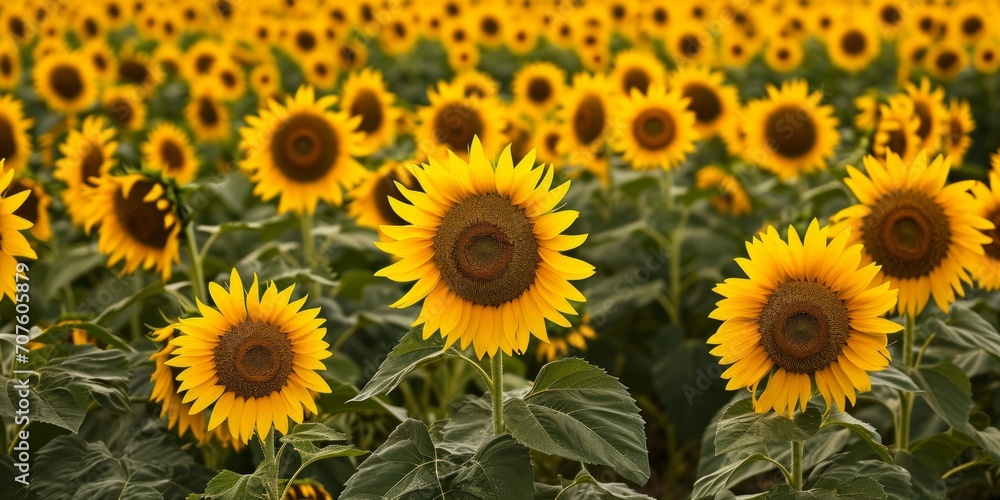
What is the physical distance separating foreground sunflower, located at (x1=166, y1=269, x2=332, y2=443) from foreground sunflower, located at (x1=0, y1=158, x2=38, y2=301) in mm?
555

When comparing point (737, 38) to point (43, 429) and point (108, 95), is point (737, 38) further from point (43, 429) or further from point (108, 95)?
point (43, 429)

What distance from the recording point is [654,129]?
586 centimetres

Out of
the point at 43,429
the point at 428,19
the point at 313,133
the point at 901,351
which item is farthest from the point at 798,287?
the point at 428,19

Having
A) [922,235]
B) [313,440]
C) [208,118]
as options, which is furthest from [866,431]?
[208,118]

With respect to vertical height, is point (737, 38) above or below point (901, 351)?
above

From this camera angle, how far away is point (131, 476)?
117 inches

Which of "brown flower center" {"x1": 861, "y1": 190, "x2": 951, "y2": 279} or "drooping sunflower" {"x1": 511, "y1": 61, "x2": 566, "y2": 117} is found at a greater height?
"drooping sunflower" {"x1": 511, "y1": 61, "x2": 566, "y2": 117}

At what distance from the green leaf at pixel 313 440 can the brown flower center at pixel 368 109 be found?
3.98 meters

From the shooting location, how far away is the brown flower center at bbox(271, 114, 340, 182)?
487cm

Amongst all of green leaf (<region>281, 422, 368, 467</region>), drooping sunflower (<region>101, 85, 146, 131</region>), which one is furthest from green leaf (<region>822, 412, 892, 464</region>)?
drooping sunflower (<region>101, 85, 146, 131</region>)

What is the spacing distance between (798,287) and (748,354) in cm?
22

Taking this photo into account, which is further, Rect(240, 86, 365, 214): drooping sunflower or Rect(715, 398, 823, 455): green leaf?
Rect(240, 86, 365, 214): drooping sunflower

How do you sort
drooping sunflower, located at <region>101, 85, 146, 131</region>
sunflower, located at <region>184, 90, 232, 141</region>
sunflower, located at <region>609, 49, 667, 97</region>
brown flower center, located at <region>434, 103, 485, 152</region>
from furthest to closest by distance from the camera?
sunflower, located at <region>184, 90, 232, 141</region>
drooping sunflower, located at <region>101, 85, 146, 131</region>
sunflower, located at <region>609, 49, 667, 97</region>
brown flower center, located at <region>434, 103, 485, 152</region>

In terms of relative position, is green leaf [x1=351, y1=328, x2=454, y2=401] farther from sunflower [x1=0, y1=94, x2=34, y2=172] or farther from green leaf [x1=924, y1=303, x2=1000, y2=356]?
sunflower [x1=0, y1=94, x2=34, y2=172]
